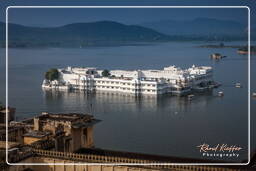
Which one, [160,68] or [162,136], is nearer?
[162,136]

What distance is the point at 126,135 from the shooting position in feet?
16.7

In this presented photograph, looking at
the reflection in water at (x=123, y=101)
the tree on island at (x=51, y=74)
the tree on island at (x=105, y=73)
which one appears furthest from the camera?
the tree on island at (x=105, y=73)

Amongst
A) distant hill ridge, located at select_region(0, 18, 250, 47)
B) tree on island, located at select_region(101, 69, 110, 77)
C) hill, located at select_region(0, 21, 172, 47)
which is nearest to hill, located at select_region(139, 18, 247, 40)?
distant hill ridge, located at select_region(0, 18, 250, 47)

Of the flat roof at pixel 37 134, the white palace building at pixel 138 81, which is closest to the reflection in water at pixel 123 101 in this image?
the white palace building at pixel 138 81

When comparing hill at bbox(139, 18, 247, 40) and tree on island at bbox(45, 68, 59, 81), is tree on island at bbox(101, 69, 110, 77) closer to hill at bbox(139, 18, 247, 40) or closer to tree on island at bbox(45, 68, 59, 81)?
tree on island at bbox(45, 68, 59, 81)

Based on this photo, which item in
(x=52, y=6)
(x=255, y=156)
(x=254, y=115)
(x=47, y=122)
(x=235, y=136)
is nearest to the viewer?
(x=52, y=6)

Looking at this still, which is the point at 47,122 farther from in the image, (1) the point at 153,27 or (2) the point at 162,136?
(2) the point at 162,136

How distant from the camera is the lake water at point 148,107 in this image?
461 centimetres

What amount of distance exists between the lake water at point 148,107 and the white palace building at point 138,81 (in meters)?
0.27

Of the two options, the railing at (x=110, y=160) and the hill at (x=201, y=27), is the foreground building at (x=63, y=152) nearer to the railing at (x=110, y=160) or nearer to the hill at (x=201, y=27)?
the railing at (x=110, y=160)

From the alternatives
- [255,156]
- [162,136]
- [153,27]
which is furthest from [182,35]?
[162,136]

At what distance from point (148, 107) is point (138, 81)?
201 centimetres

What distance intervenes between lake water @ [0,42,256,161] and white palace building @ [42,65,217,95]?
27 centimetres

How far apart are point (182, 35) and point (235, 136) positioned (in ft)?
5.90
